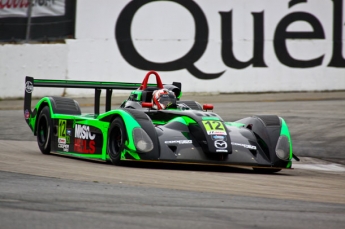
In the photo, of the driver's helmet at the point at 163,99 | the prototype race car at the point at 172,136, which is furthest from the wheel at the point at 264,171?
the driver's helmet at the point at 163,99

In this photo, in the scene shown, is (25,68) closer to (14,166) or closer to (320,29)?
(320,29)

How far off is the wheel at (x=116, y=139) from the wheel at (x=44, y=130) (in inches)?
87.4

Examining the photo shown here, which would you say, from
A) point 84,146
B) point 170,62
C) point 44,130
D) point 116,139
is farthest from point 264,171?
point 170,62

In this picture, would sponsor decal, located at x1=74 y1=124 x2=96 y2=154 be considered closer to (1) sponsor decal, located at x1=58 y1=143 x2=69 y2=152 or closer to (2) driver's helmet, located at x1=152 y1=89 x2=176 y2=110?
(1) sponsor decal, located at x1=58 y1=143 x2=69 y2=152

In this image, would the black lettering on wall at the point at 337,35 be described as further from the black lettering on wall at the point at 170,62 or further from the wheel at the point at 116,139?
the wheel at the point at 116,139

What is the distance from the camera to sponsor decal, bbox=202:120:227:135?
1023cm

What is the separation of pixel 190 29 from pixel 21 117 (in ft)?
26.5

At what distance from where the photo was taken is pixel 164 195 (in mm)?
7434

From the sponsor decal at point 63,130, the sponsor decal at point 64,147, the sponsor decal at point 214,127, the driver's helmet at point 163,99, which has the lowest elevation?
the sponsor decal at point 64,147

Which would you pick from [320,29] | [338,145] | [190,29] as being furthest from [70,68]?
[338,145]

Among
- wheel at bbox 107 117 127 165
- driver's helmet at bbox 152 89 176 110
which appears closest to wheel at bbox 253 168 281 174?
driver's helmet at bbox 152 89 176 110

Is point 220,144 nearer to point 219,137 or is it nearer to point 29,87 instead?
point 219,137

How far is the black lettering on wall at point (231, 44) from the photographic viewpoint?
25359 millimetres

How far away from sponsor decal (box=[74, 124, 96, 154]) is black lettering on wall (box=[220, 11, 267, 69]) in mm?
13848
